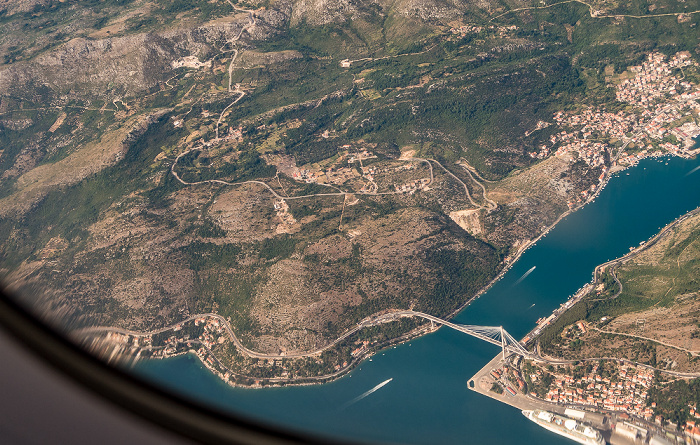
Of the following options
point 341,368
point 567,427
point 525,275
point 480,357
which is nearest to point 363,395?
point 341,368

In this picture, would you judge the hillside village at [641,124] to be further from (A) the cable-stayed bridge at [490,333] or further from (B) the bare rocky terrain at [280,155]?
(A) the cable-stayed bridge at [490,333]

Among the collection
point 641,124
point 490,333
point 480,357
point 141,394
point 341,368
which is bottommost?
Answer: point 480,357

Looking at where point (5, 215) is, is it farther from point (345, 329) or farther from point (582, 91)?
point (582, 91)

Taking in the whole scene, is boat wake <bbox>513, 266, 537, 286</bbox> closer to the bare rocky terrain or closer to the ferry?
the bare rocky terrain

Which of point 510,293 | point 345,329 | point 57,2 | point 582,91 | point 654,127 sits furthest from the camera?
point 57,2

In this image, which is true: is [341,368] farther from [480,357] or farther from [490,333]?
[490,333]

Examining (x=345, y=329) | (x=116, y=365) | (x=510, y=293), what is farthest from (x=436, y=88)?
(x=116, y=365)

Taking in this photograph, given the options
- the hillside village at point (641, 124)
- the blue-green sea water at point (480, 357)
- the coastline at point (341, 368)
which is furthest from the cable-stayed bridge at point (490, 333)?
the hillside village at point (641, 124)
